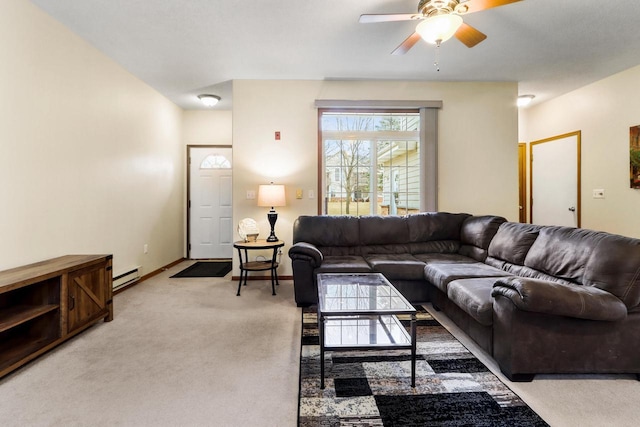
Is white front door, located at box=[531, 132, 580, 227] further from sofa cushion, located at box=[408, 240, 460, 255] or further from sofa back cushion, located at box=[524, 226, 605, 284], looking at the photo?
sofa back cushion, located at box=[524, 226, 605, 284]

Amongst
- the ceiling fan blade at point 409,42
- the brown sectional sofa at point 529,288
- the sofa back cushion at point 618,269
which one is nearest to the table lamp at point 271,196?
the brown sectional sofa at point 529,288

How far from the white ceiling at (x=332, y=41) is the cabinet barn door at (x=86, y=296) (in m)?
2.23

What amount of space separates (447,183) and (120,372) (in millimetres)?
4160

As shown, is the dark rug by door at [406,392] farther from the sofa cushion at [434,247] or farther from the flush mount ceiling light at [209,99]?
the flush mount ceiling light at [209,99]

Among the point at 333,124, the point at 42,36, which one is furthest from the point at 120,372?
the point at 333,124

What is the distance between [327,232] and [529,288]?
7.29ft

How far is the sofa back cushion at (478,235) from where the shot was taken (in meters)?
3.29

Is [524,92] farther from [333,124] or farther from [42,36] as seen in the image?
[42,36]

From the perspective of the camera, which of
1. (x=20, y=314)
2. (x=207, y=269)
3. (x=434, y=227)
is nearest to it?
(x=20, y=314)

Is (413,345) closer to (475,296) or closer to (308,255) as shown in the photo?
(475,296)

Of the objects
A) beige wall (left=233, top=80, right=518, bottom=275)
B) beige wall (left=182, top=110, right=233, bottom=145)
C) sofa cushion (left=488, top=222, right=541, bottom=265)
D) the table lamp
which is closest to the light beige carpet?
sofa cushion (left=488, top=222, right=541, bottom=265)

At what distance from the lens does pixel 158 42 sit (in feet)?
10.4

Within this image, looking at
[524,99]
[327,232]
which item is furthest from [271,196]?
[524,99]

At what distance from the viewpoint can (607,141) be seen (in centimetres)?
419
